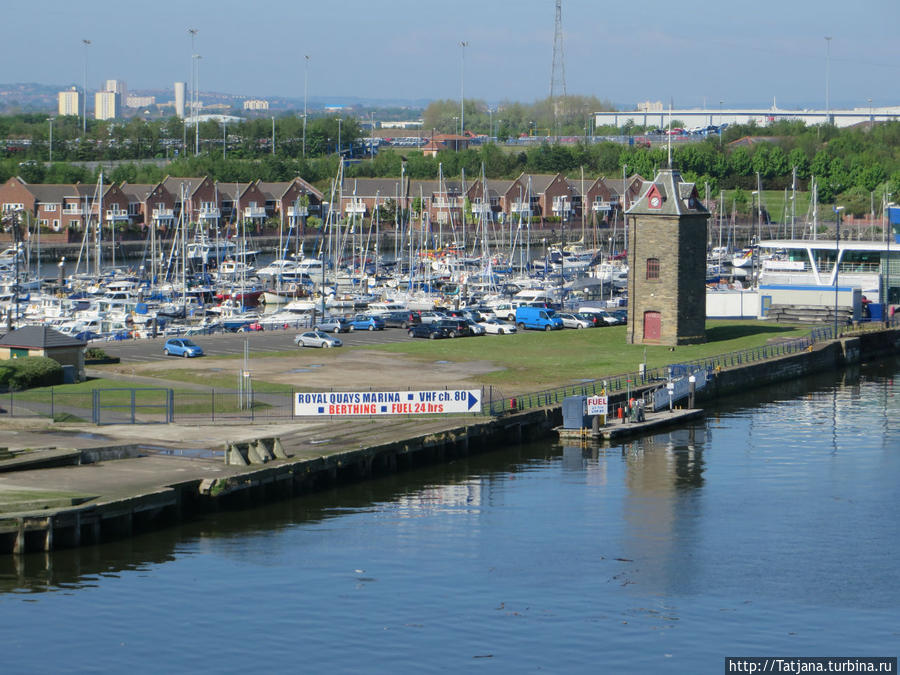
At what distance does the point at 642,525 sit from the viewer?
43375 mm

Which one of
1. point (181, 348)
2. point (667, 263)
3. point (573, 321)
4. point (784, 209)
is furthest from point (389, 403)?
point (784, 209)

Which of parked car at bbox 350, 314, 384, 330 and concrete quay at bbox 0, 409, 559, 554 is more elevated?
parked car at bbox 350, 314, 384, 330

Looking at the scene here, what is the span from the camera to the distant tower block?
75.9m

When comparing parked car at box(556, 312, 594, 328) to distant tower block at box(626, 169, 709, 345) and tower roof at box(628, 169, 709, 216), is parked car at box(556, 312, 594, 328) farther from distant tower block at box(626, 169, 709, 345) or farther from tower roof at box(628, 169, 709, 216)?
tower roof at box(628, 169, 709, 216)

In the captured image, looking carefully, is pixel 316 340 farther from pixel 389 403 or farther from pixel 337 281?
pixel 337 281

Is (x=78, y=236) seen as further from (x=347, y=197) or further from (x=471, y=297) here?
(x=471, y=297)

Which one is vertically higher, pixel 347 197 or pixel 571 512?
pixel 347 197

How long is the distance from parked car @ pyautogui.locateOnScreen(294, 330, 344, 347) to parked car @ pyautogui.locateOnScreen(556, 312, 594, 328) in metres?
17.8

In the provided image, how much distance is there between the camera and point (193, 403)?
185ft

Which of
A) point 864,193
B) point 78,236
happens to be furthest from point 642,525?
point 864,193

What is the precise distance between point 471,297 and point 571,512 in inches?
2479

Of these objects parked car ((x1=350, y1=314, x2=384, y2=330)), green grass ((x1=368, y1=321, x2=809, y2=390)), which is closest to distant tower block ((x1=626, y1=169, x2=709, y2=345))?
green grass ((x1=368, y1=321, x2=809, y2=390))

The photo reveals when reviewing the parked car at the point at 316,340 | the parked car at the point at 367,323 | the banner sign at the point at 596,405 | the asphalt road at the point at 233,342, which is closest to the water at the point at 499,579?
the banner sign at the point at 596,405

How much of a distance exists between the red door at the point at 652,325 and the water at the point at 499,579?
24.9 m
